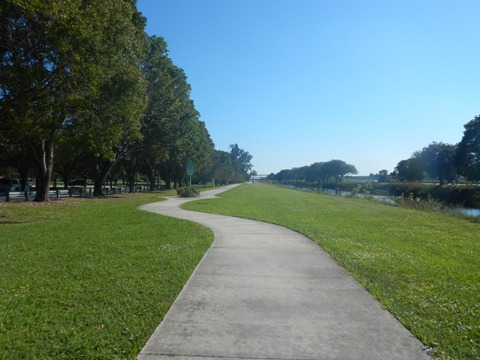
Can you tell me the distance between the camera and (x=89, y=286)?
→ 225 inches

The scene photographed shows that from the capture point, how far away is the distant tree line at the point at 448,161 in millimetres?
60125

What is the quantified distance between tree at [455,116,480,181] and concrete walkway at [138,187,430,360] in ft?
206

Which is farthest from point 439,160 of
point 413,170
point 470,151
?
point 470,151

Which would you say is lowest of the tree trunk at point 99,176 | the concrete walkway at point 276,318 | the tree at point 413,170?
the concrete walkway at point 276,318

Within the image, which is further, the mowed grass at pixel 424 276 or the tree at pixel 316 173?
the tree at pixel 316 173

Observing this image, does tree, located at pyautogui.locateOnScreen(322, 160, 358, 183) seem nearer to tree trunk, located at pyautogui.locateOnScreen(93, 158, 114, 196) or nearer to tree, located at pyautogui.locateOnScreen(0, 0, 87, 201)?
tree trunk, located at pyautogui.locateOnScreen(93, 158, 114, 196)

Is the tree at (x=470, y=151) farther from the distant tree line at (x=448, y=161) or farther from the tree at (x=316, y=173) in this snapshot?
the tree at (x=316, y=173)

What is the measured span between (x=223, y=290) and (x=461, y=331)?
2.96 metres

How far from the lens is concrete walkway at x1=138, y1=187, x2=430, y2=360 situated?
12.1ft

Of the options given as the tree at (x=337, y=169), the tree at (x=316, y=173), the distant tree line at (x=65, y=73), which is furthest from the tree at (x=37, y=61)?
the tree at (x=316, y=173)

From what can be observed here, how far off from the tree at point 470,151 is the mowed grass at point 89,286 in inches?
2402

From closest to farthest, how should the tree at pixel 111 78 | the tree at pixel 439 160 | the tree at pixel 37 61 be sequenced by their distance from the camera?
the tree at pixel 37 61 → the tree at pixel 111 78 → the tree at pixel 439 160

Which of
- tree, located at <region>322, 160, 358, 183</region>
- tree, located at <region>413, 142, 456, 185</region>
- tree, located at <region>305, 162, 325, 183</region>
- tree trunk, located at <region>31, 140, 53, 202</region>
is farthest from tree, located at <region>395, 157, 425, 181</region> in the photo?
tree trunk, located at <region>31, 140, 53, 202</region>

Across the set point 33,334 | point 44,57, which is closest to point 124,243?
point 33,334
